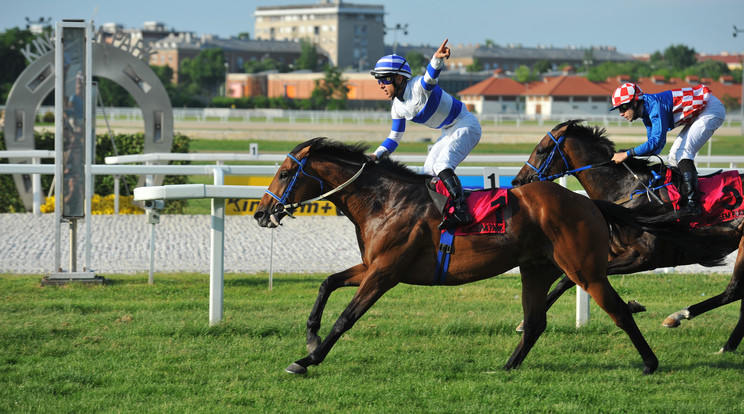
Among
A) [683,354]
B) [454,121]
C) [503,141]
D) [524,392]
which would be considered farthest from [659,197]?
[503,141]

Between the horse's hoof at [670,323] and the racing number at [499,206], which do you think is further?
the horse's hoof at [670,323]

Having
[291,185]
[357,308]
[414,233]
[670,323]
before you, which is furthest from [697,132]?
[291,185]

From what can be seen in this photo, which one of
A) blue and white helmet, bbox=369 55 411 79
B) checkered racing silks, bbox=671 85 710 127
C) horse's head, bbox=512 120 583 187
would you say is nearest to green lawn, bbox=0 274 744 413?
horse's head, bbox=512 120 583 187

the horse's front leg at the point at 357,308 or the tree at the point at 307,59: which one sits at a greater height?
the tree at the point at 307,59

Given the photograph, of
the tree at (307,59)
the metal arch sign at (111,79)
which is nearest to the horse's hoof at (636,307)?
the metal arch sign at (111,79)

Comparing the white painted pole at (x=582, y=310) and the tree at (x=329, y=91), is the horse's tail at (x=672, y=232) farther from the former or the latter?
the tree at (x=329, y=91)

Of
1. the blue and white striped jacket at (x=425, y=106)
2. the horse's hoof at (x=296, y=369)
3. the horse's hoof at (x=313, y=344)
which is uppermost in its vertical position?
the blue and white striped jacket at (x=425, y=106)

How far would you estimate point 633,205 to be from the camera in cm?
638

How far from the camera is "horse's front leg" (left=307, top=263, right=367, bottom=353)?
17.8 feet

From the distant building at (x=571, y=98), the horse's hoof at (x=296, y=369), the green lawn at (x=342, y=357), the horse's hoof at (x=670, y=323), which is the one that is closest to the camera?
the green lawn at (x=342, y=357)

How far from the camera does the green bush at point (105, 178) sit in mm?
14484

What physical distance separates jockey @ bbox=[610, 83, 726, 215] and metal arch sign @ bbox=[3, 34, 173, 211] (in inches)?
374

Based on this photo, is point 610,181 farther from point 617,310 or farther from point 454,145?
point 454,145

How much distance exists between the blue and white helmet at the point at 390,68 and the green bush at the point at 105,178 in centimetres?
885
